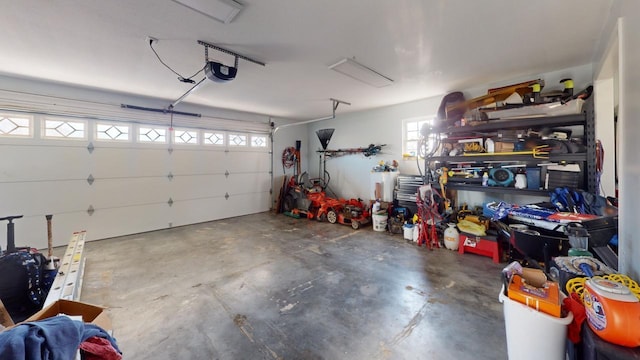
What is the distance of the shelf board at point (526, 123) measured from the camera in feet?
9.95

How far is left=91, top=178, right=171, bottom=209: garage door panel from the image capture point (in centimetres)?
450

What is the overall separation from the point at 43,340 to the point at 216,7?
2.33 meters

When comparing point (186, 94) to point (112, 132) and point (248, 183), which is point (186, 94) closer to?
point (112, 132)

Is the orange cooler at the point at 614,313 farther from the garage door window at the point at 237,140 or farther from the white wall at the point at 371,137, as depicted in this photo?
the garage door window at the point at 237,140

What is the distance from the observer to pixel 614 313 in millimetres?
976

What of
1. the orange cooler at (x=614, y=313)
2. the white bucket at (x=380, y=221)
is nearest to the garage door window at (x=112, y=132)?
the white bucket at (x=380, y=221)

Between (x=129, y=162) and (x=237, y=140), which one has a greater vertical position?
(x=237, y=140)

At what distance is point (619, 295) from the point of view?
3.34 ft

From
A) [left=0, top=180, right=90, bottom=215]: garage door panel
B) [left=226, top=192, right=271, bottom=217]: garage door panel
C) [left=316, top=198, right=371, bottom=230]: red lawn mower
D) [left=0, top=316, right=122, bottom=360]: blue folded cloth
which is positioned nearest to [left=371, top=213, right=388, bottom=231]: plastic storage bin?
[left=316, top=198, right=371, bottom=230]: red lawn mower

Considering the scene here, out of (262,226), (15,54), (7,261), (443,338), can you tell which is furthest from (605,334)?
(15,54)

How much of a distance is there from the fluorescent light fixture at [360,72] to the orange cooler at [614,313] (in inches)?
119

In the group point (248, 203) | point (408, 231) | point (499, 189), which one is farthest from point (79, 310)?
point (248, 203)

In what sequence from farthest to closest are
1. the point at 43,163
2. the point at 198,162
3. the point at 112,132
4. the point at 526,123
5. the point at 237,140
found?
the point at 237,140 < the point at 198,162 < the point at 112,132 < the point at 43,163 < the point at 526,123

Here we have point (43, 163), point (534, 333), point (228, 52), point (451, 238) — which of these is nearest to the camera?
point (534, 333)
